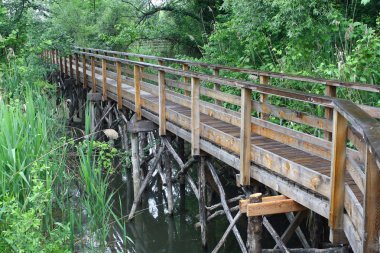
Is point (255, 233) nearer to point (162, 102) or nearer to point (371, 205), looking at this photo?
point (371, 205)

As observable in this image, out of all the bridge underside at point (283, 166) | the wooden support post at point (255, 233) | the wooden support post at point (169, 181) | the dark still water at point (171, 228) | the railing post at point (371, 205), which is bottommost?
the dark still water at point (171, 228)

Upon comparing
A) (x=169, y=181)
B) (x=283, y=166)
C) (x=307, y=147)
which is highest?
(x=307, y=147)

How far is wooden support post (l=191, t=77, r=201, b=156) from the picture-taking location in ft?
20.5

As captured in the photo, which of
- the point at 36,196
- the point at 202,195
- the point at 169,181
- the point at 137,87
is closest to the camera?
the point at 36,196

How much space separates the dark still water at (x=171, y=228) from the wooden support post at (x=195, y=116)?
1.73m

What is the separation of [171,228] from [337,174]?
17.0 feet

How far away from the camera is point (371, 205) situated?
2.48 m

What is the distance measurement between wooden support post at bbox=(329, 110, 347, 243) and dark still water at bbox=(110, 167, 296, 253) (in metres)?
3.76

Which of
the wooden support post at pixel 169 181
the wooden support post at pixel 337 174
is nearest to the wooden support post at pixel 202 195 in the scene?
the wooden support post at pixel 169 181

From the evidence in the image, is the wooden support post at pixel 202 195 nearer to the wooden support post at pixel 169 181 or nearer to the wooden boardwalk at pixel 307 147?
the wooden boardwalk at pixel 307 147

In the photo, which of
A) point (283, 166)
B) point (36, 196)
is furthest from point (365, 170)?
point (36, 196)

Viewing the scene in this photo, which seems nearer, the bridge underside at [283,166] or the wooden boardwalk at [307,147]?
the wooden boardwalk at [307,147]

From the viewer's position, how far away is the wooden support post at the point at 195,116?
6.23m

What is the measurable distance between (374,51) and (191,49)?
10.3m
